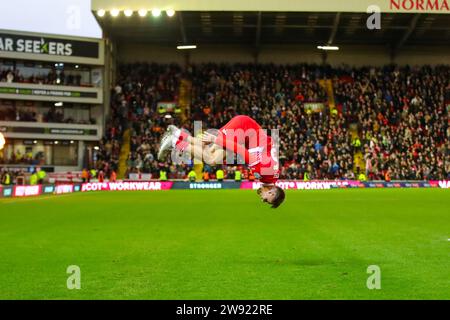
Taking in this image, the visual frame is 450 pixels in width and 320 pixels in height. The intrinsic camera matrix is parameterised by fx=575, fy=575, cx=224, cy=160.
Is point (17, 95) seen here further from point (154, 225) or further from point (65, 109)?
point (154, 225)

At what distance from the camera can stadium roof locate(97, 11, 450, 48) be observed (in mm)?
47834

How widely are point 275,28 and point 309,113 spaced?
843cm

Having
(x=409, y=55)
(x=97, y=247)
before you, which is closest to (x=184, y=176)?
(x=409, y=55)

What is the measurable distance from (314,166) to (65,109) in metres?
22.3

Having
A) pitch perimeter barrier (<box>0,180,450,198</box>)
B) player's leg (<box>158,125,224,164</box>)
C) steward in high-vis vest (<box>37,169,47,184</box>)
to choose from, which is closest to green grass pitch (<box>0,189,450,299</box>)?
player's leg (<box>158,125,224,164</box>)

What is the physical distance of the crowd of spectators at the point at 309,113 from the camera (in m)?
44.3

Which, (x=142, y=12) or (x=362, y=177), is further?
(x=142, y=12)

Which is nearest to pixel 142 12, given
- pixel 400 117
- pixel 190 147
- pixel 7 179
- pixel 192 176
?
pixel 192 176

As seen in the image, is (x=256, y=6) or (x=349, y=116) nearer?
(x=256, y=6)

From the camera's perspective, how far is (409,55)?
56812mm

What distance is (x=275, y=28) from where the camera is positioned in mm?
51250

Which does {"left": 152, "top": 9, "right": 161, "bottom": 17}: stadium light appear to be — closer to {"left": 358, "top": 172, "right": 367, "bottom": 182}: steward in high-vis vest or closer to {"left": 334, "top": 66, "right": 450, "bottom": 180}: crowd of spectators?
{"left": 334, "top": 66, "right": 450, "bottom": 180}: crowd of spectators

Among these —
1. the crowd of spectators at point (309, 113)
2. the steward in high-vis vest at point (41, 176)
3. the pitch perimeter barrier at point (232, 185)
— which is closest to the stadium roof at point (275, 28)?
the crowd of spectators at point (309, 113)

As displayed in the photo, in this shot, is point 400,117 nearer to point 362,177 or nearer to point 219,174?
point 362,177
